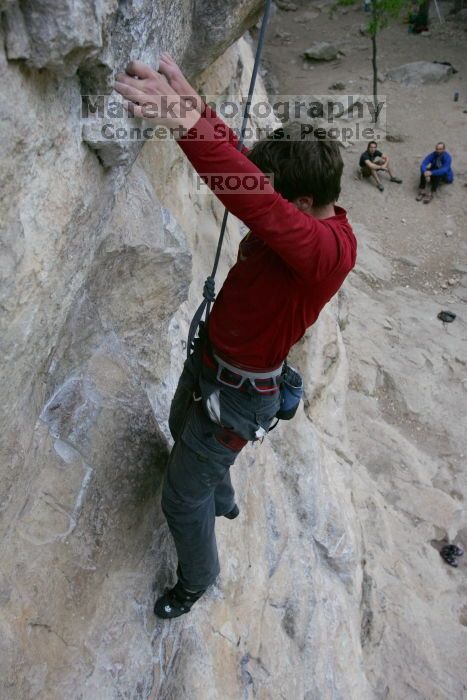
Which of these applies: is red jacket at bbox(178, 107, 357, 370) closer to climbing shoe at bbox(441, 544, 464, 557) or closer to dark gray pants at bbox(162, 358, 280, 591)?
dark gray pants at bbox(162, 358, 280, 591)

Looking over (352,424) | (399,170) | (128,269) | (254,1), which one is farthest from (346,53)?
(128,269)

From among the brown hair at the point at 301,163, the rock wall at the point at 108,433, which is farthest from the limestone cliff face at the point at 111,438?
the brown hair at the point at 301,163

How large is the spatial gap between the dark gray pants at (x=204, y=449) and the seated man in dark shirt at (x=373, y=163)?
11.0 m

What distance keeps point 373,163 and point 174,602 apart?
1139 cm

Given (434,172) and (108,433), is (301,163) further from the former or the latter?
(434,172)

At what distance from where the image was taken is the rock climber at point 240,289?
1917 millimetres

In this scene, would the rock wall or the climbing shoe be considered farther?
the climbing shoe

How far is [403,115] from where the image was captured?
15.0m

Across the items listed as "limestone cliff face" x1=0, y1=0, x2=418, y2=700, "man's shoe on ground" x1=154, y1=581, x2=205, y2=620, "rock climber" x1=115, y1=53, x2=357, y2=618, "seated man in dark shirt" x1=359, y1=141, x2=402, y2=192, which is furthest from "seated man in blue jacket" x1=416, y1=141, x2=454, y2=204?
"man's shoe on ground" x1=154, y1=581, x2=205, y2=620

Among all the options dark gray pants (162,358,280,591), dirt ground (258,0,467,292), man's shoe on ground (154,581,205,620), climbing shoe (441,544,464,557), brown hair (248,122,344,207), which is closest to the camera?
brown hair (248,122,344,207)

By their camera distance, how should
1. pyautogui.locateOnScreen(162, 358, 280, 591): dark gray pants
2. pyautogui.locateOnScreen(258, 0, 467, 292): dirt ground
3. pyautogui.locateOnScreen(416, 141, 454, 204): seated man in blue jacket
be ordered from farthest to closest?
pyautogui.locateOnScreen(416, 141, 454, 204): seated man in blue jacket < pyautogui.locateOnScreen(258, 0, 467, 292): dirt ground < pyautogui.locateOnScreen(162, 358, 280, 591): dark gray pants

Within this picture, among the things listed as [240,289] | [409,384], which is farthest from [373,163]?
[240,289]

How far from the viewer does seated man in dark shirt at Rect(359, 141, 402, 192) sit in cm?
1258

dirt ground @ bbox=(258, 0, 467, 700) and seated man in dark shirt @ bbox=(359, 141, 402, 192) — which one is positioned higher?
seated man in dark shirt @ bbox=(359, 141, 402, 192)
